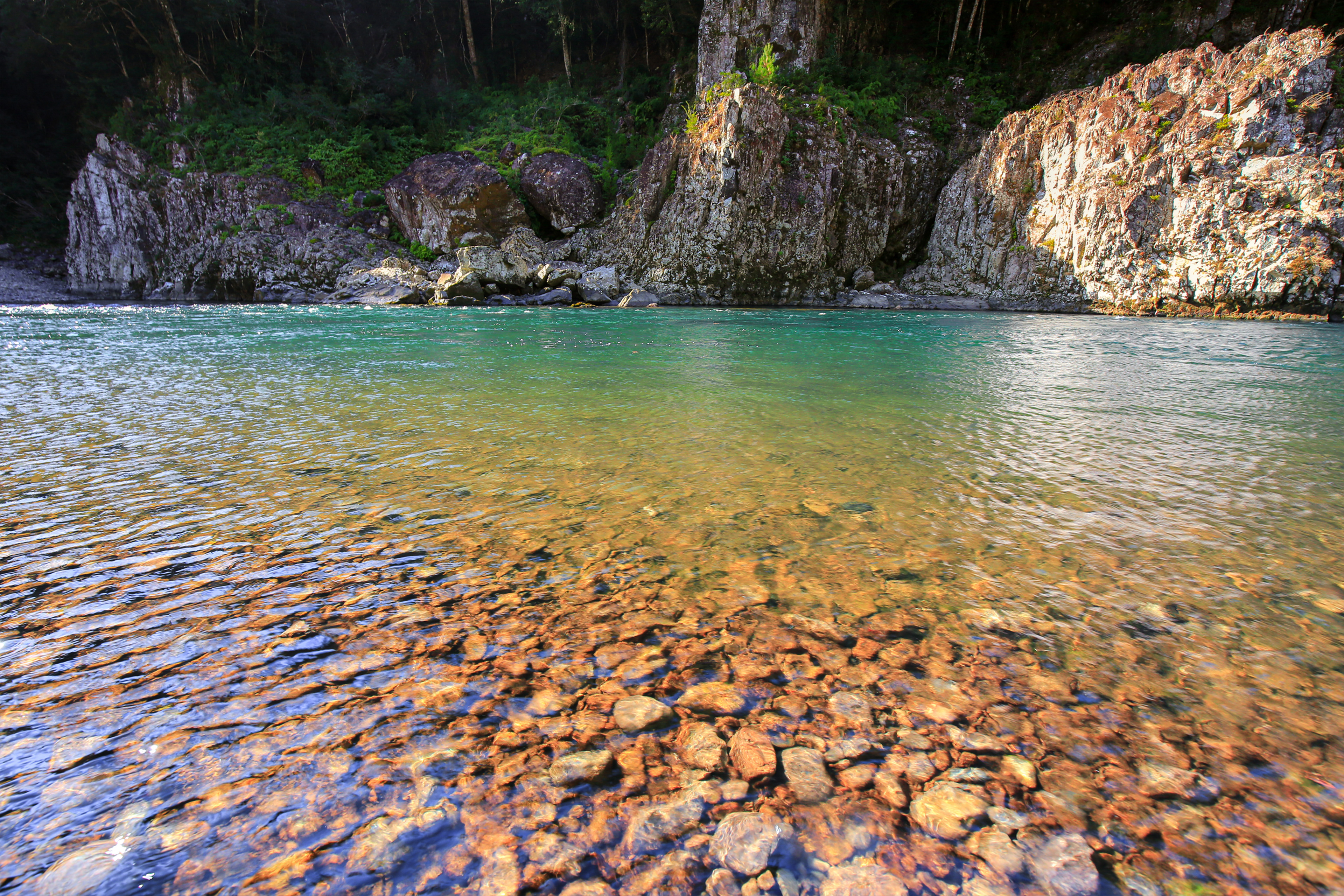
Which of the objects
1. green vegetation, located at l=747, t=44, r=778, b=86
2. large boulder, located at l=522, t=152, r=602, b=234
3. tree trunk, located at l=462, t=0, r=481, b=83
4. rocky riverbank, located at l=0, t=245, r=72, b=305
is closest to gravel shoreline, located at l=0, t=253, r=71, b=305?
rocky riverbank, located at l=0, t=245, r=72, b=305

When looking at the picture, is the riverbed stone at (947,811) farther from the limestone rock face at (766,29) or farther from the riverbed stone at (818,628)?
the limestone rock face at (766,29)

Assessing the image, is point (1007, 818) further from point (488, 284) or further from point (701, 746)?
point (488, 284)

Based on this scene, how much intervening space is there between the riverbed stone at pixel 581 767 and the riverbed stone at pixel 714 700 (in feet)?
0.80

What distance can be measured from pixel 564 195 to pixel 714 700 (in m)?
30.2

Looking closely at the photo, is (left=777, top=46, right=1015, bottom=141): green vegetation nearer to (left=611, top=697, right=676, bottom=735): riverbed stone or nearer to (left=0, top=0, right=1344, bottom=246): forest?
(left=0, top=0, right=1344, bottom=246): forest

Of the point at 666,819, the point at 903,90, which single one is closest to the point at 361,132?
the point at 903,90

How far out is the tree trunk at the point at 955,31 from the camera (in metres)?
27.4

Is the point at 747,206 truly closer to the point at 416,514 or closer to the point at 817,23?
the point at 817,23

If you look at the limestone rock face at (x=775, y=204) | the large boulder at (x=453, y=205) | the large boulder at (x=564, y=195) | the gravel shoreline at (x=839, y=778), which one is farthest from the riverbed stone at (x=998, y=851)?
the large boulder at (x=453, y=205)

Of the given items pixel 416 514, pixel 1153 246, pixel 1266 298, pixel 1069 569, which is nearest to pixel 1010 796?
pixel 1069 569

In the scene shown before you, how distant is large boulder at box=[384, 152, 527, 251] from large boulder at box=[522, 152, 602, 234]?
38.8 inches

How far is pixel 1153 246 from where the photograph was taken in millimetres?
18031

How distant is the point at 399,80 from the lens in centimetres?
3316

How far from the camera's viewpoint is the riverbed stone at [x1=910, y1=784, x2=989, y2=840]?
1.15 meters
